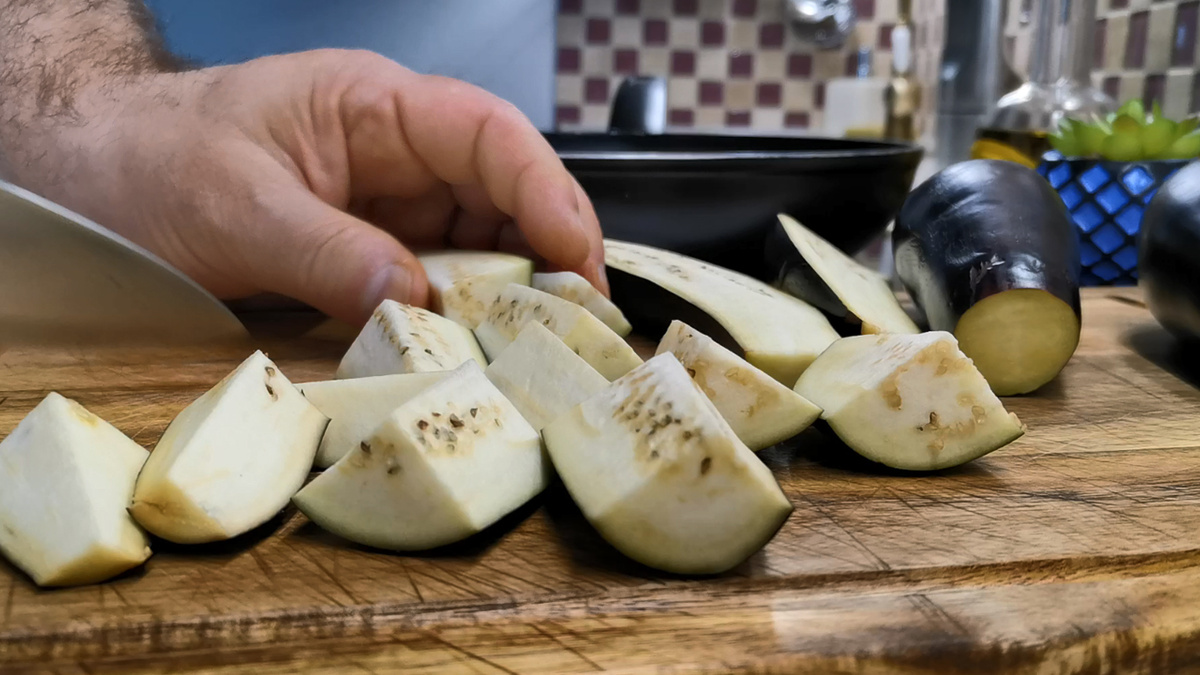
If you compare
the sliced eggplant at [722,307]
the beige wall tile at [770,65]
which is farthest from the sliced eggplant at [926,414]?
the beige wall tile at [770,65]

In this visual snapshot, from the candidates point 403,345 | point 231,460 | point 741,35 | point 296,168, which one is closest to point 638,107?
point 296,168

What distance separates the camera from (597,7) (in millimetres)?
3207

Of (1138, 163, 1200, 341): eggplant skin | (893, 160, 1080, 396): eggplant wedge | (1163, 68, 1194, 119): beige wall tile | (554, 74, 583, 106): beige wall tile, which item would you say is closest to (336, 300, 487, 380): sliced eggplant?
(893, 160, 1080, 396): eggplant wedge

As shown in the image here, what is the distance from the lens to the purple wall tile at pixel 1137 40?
6.42 ft

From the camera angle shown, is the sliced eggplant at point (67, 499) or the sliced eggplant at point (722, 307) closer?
the sliced eggplant at point (67, 499)

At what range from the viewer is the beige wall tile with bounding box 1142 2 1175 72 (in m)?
1.85

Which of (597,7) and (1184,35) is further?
(597,7)

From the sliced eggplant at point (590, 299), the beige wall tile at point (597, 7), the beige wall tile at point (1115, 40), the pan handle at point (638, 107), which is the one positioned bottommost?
the sliced eggplant at point (590, 299)

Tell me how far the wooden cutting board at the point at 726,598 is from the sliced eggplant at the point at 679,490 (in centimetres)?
2

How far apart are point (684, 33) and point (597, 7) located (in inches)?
12.9

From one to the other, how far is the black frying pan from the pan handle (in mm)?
897

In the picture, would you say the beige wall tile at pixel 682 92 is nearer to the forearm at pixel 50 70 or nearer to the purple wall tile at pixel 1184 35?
the purple wall tile at pixel 1184 35

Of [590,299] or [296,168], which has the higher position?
[296,168]

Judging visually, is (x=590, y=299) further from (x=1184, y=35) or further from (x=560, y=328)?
(x=1184, y=35)
